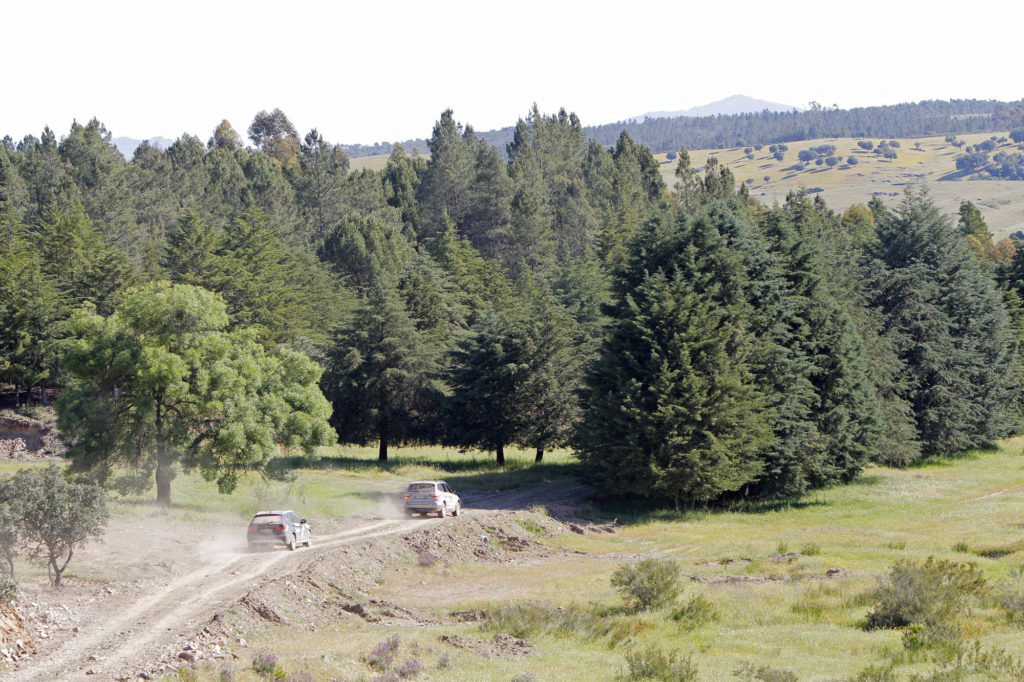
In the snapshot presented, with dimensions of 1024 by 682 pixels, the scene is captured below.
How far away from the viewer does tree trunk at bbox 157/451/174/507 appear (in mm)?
39250

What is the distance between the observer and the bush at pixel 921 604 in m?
22.1

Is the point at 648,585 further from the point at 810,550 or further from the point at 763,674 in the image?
the point at 810,550

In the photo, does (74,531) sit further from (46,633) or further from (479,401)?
(479,401)

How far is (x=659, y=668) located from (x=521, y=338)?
43.7m

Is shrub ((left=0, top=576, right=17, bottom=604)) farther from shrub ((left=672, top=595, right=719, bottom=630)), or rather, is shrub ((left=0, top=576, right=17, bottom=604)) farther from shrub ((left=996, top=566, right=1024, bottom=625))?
shrub ((left=996, top=566, right=1024, bottom=625))

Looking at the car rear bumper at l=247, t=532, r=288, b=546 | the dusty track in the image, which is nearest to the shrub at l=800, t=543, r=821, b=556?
the dusty track

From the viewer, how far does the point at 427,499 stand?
42.1 m

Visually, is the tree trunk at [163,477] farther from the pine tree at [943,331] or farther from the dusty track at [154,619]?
the pine tree at [943,331]

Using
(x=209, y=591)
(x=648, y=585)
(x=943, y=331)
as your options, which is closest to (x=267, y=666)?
(x=209, y=591)

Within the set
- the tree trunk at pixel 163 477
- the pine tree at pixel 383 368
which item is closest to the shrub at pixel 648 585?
the tree trunk at pixel 163 477

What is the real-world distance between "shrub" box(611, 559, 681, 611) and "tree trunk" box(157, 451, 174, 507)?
74.3 feet

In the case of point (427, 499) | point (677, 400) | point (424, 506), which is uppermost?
point (677, 400)

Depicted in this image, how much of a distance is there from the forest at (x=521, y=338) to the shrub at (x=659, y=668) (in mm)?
24057

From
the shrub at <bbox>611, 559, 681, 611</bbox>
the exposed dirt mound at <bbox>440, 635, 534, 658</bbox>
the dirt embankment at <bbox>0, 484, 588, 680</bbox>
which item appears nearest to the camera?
the dirt embankment at <bbox>0, 484, 588, 680</bbox>
